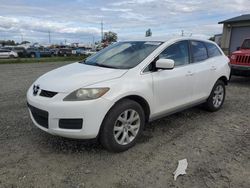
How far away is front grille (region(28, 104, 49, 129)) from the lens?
3310mm

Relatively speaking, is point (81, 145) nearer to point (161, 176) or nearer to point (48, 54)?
point (161, 176)

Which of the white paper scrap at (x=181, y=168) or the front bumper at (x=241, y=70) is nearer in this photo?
the white paper scrap at (x=181, y=168)

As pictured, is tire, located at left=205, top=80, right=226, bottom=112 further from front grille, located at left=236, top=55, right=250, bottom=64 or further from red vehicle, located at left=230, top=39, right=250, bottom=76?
front grille, located at left=236, top=55, right=250, bottom=64

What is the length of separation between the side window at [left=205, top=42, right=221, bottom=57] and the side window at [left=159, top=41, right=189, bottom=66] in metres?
0.87

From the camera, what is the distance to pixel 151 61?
3854 millimetres

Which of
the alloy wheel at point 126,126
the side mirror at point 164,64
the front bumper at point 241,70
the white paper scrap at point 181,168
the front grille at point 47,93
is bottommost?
the white paper scrap at point 181,168

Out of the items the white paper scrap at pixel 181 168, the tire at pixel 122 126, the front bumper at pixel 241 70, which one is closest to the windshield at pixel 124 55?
the tire at pixel 122 126

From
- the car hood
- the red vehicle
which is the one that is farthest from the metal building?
the car hood

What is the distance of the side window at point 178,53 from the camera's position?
418 centimetres

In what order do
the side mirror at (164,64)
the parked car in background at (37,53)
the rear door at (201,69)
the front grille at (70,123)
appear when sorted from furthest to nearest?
1. the parked car in background at (37,53)
2. the rear door at (201,69)
3. the side mirror at (164,64)
4. the front grille at (70,123)

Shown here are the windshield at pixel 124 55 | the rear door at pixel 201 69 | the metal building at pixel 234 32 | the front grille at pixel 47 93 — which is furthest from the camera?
the metal building at pixel 234 32

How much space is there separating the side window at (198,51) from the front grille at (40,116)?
288 cm

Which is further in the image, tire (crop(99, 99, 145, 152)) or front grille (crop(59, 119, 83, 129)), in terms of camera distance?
tire (crop(99, 99, 145, 152))

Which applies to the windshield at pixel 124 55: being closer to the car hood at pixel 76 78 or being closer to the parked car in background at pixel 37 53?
the car hood at pixel 76 78
